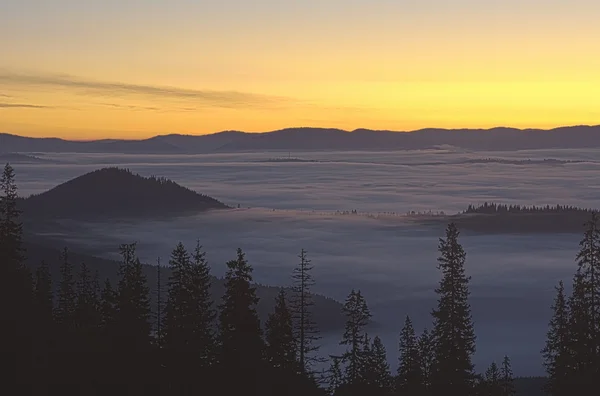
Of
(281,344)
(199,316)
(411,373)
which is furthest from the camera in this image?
(411,373)

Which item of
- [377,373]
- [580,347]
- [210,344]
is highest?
[580,347]

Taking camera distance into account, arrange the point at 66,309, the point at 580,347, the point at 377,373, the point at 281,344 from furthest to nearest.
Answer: the point at 66,309, the point at 377,373, the point at 281,344, the point at 580,347

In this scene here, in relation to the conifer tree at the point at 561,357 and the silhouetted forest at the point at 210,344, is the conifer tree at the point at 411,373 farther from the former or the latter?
the conifer tree at the point at 561,357

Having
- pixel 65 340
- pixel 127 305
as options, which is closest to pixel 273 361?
pixel 127 305

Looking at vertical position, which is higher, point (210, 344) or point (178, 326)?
point (178, 326)

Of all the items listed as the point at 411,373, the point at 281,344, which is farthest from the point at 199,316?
the point at 411,373

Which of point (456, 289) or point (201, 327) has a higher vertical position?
point (456, 289)

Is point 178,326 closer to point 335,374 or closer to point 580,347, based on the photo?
point 335,374

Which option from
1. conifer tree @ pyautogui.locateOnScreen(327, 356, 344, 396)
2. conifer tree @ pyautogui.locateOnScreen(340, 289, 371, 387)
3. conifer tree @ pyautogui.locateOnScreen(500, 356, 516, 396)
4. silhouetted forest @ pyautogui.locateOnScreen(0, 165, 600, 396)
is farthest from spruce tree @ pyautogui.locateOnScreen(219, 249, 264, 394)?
conifer tree @ pyautogui.locateOnScreen(500, 356, 516, 396)

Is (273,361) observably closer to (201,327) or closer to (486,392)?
(201,327)
